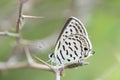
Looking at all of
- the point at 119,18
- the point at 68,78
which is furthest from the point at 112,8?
the point at 68,78

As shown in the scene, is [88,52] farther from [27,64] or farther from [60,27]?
[60,27]

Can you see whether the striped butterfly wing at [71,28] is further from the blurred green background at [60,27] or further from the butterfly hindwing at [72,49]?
the blurred green background at [60,27]

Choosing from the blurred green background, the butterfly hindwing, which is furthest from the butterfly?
the blurred green background

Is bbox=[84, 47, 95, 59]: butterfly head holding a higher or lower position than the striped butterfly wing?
lower

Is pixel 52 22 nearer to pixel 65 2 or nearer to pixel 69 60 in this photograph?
pixel 65 2

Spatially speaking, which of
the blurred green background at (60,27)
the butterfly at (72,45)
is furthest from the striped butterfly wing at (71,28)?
the blurred green background at (60,27)

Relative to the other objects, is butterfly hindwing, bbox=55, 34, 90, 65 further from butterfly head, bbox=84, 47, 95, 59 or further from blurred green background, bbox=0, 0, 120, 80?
blurred green background, bbox=0, 0, 120, 80
